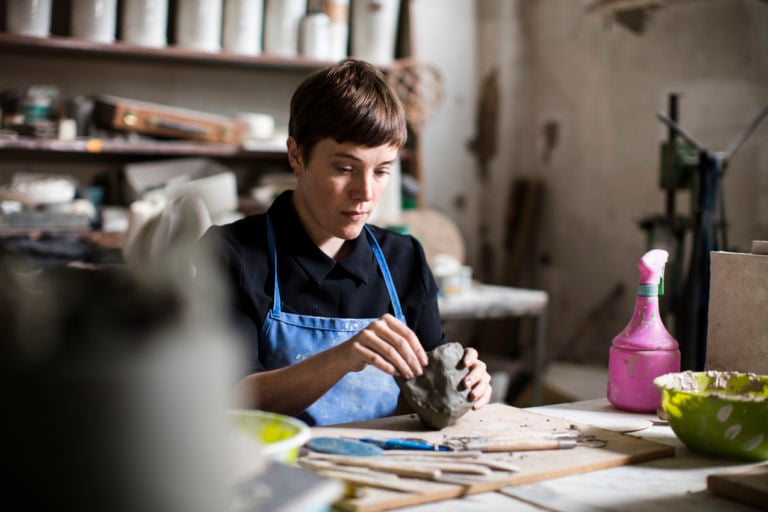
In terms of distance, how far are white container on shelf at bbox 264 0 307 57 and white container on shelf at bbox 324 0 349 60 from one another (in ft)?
0.54

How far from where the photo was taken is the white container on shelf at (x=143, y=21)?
3883 mm

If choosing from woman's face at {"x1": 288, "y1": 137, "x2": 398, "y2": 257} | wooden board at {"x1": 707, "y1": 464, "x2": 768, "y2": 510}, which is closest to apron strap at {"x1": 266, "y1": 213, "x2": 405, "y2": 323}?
woman's face at {"x1": 288, "y1": 137, "x2": 398, "y2": 257}

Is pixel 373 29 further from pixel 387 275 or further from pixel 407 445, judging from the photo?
pixel 407 445

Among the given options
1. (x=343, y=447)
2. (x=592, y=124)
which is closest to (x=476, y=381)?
(x=343, y=447)

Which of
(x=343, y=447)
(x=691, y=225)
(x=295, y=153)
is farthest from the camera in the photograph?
(x=691, y=225)

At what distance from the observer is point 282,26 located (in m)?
4.16

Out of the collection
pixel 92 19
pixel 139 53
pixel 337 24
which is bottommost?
pixel 139 53

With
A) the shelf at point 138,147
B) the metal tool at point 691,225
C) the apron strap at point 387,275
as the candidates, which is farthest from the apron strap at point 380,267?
the shelf at point 138,147

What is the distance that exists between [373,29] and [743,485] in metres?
3.64

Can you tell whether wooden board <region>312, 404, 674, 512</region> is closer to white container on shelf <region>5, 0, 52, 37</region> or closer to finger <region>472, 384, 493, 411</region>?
finger <region>472, 384, 493, 411</region>

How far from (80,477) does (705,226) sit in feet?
9.64

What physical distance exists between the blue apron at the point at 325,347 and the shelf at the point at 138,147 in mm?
2347

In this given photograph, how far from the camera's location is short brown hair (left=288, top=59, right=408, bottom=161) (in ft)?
5.54

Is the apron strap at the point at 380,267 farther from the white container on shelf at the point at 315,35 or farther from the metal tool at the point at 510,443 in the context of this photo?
the white container on shelf at the point at 315,35
